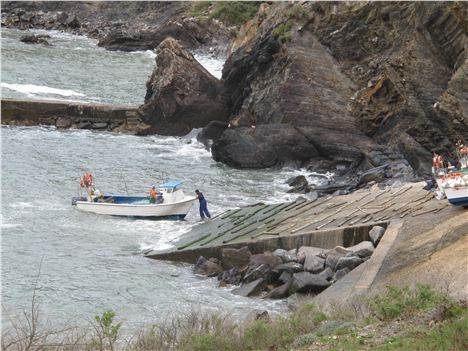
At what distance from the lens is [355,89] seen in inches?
1676

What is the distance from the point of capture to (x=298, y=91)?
41.9m

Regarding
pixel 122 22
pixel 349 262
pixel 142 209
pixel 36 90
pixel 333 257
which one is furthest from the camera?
pixel 122 22

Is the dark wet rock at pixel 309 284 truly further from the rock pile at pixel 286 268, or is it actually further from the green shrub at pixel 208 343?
the green shrub at pixel 208 343

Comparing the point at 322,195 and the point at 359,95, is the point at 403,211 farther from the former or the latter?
the point at 359,95

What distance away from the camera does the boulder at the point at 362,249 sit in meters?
23.9

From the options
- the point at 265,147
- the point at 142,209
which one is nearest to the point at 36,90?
the point at 265,147

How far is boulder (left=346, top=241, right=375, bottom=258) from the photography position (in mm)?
23891

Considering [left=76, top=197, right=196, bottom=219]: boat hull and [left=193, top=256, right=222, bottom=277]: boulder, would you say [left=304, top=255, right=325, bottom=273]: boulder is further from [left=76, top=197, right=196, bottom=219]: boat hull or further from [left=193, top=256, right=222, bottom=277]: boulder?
[left=76, top=197, right=196, bottom=219]: boat hull

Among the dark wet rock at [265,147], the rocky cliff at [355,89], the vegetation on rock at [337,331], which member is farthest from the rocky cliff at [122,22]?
the vegetation on rock at [337,331]

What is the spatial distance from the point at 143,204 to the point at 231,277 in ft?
28.0

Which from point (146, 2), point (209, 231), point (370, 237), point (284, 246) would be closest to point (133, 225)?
point (209, 231)

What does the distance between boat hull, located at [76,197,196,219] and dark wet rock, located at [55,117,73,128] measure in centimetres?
1606

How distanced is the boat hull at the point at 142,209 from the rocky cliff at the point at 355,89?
792 centimetres

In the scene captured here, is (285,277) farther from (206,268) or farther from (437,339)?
(437,339)
